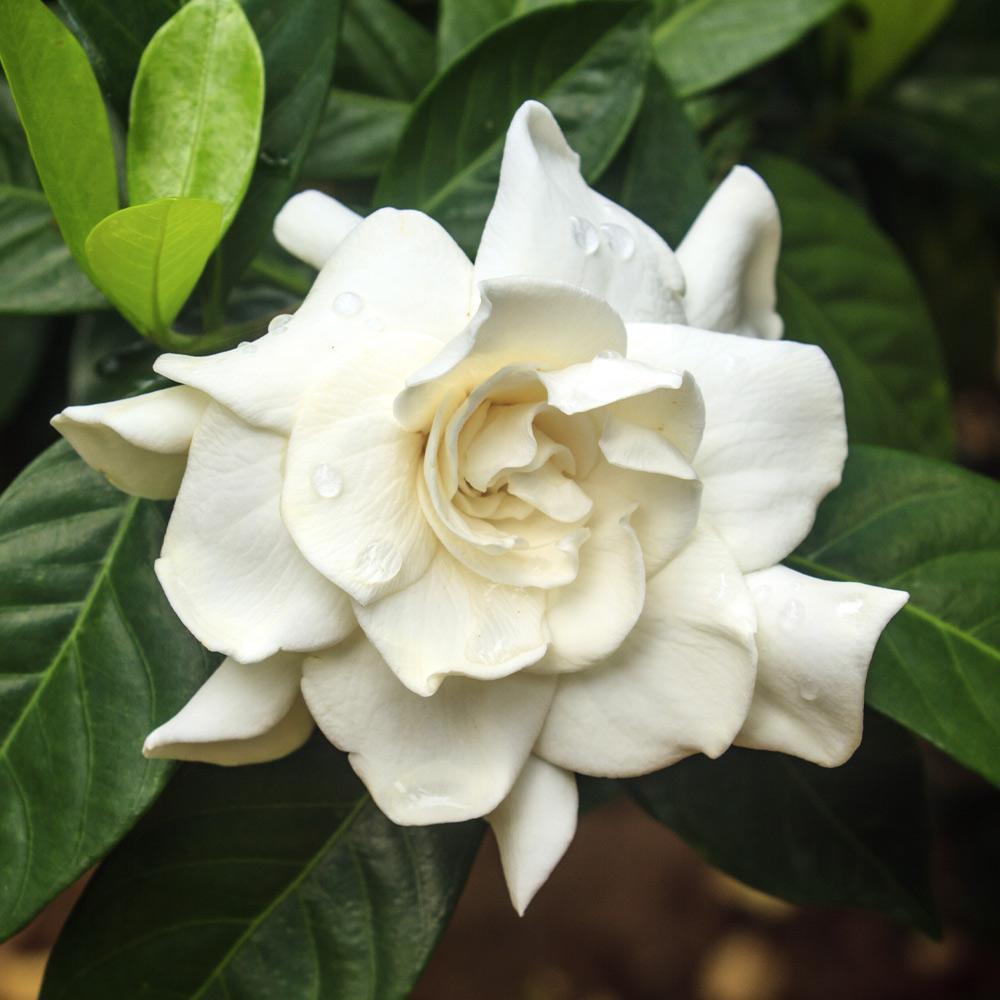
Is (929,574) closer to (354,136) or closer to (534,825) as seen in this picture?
(534,825)

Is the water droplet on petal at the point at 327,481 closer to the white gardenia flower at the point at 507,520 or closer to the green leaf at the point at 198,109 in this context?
the white gardenia flower at the point at 507,520

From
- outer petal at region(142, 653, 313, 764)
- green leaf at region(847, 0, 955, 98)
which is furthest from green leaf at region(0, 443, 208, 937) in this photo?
green leaf at region(847, 0, 955, 98)

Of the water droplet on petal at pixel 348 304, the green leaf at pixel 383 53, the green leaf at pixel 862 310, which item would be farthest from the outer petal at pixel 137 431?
the green leaf at pixel 862 310

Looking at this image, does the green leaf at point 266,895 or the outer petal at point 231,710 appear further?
the green leaf at point 266,895

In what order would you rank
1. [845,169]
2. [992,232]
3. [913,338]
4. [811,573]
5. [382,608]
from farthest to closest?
1. [992,232]
2. [845,169]
3. [913,338]
4. [811,573]
5. [382,608]

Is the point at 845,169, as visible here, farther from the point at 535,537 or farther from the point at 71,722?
the point at 71,722

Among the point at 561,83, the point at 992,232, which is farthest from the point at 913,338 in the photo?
the point at 561,83
